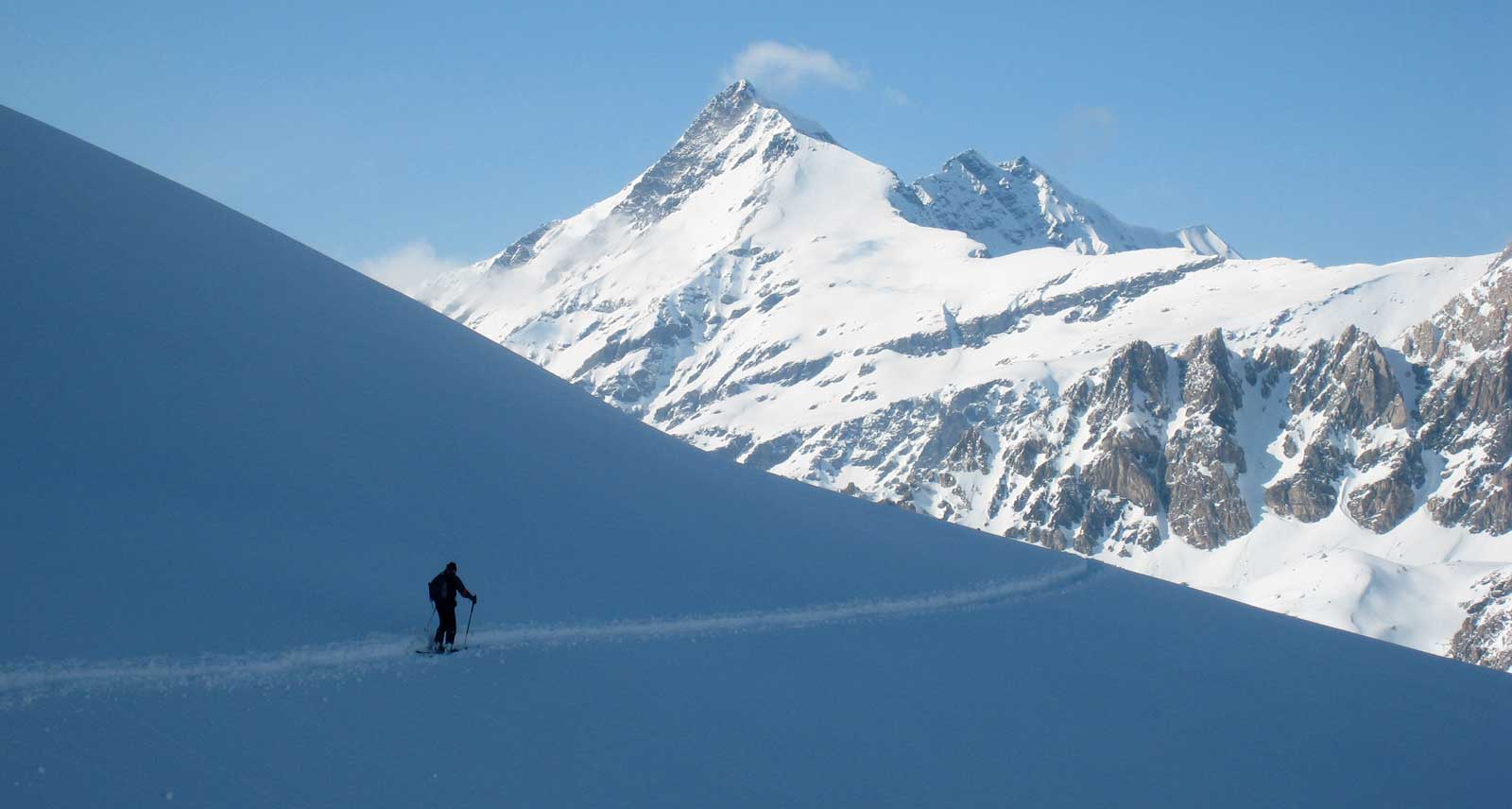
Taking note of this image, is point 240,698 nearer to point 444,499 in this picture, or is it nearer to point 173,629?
point 173,629

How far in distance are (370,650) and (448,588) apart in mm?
1024

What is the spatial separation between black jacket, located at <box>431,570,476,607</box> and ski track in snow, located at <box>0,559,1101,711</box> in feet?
1.97

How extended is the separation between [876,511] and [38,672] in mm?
18221

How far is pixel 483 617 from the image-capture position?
49.9 feet

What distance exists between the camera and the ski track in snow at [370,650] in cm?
1091

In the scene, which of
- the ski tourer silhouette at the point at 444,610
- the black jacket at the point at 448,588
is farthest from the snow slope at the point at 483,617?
the black jacket at the point at 448,588

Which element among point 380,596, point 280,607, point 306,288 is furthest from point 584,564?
point 306,288

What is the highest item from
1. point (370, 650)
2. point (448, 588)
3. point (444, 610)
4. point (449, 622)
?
point (448, 588)

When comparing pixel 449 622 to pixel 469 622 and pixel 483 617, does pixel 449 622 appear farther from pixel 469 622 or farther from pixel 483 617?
pixel 483 617

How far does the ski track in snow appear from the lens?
1091 centimetres

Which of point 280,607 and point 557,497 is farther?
point 557,497

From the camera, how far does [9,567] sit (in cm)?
1221

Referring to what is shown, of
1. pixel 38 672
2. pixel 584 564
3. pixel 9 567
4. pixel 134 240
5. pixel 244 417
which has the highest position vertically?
pixel 134 240

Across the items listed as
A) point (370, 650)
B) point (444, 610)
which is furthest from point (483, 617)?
point (370, 650)
